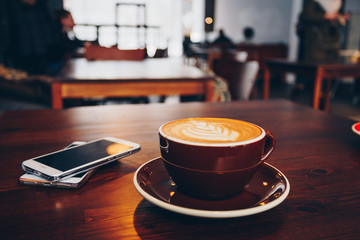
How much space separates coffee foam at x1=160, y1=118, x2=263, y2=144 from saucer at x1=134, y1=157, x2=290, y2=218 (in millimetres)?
63

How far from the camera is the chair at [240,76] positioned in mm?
1728

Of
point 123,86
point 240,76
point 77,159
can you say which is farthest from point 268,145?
point 240,76

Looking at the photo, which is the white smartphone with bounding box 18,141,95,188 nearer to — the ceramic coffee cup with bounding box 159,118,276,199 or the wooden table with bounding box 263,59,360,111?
the ceramic coffee cup with bounding box 159,118,276,199

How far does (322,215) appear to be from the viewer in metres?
0.32

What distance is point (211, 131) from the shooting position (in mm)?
345

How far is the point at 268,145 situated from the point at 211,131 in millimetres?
74

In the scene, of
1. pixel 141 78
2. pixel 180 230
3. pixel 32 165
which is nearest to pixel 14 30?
pixel 141 78

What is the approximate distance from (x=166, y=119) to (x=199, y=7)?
36.7 ft

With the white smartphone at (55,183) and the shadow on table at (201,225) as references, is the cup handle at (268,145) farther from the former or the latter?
the white smartphone at (55,183)

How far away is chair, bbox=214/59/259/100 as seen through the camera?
173 cm

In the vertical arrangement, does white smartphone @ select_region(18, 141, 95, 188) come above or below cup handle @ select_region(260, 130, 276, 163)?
below

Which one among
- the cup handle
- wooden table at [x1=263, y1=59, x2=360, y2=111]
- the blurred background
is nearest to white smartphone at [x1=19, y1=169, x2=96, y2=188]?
the cup handle

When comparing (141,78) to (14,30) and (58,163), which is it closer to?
(58,163)

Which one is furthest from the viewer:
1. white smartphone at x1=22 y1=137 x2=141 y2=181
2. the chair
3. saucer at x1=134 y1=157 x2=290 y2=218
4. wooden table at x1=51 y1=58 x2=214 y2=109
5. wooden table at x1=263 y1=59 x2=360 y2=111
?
wooden table at x1=263 y1=59 x2=360 y2=111
